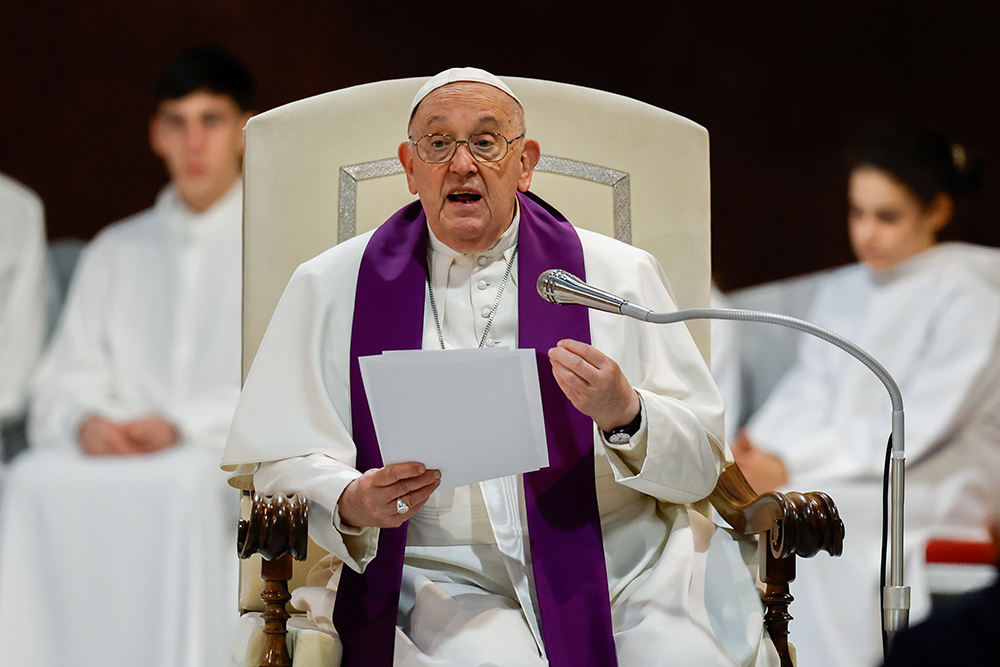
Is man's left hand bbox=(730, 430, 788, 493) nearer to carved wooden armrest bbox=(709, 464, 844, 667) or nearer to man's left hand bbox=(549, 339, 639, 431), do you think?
carved wooden armrest bbox=(709, 464, 844, 667)

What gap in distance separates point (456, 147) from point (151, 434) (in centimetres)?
306

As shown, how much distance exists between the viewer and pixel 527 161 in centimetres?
256

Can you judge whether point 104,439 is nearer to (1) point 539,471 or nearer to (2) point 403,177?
(2) point 403,177

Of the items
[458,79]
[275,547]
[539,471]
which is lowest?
[275,547]

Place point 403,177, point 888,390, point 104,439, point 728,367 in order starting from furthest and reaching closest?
point 728,367 → point 104,439 → point 403,177 → point 888,390

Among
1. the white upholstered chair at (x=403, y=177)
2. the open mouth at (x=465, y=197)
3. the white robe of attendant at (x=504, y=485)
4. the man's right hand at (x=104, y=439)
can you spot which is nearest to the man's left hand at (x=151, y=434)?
the man's right hand at (x=104, y=439)

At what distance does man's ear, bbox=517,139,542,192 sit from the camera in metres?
2.56

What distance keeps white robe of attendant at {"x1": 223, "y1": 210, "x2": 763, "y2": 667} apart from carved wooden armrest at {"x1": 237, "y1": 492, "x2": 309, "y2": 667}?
0.40 feet

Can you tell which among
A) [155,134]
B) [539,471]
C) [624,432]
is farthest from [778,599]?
[155,134]

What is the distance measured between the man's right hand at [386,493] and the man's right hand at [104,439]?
313 cm

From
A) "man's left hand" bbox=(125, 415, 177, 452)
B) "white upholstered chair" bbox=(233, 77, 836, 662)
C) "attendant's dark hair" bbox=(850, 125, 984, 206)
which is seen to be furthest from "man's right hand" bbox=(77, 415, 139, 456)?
"attendant's dark hair" bbox=(850, 125, 984, 206)

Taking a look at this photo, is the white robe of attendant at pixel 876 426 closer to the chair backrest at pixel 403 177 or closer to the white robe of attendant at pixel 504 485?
the chair backrest at pixel 403 177

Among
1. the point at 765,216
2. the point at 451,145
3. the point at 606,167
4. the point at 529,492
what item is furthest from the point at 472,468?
the point at 765,216

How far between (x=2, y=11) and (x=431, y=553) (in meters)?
4.61
